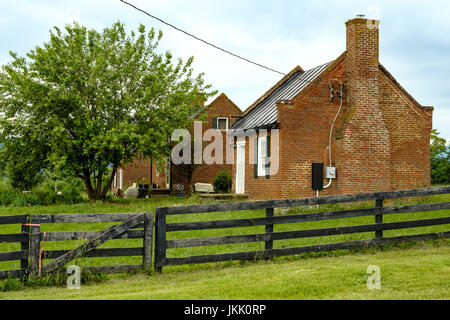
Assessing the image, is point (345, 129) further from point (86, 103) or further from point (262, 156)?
point (86, 103)

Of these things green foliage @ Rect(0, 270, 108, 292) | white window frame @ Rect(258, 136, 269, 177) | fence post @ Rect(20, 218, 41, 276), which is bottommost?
green foliage @ Rect(0, 270, 108, 292)

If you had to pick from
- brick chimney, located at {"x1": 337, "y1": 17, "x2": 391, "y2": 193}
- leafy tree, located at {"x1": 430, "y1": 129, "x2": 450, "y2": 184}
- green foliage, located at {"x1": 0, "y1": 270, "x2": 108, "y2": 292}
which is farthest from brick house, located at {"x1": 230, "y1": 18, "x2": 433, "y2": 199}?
leafy tree, located at {"x1": 430, "y1": 129, "x2": 450, "y2": 184}

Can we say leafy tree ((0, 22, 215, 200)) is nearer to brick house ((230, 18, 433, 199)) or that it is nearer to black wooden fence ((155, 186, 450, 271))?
brick house ((230, 18, 433, 199))

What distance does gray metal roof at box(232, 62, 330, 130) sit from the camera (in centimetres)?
2094

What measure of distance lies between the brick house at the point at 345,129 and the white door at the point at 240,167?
9.20 feet

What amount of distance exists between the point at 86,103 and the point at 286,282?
62.1 ft

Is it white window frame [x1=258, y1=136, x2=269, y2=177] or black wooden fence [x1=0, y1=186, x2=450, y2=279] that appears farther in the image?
white window frame [x1=258, y1=136, x2=269, y2=177]

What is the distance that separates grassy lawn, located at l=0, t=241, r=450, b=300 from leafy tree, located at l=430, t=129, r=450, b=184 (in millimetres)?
39986

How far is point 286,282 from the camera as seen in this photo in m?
7.57

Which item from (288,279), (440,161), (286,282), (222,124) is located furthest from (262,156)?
(440,161)

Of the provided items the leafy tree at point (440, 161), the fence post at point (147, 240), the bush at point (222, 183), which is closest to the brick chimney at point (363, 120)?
the bush at point (222, 183)

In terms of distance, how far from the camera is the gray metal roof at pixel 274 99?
68.7ft

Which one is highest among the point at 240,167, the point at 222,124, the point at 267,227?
the point at 222,124
